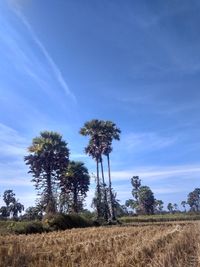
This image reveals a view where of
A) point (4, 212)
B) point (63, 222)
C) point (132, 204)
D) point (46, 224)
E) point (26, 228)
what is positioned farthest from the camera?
point (132, 204)

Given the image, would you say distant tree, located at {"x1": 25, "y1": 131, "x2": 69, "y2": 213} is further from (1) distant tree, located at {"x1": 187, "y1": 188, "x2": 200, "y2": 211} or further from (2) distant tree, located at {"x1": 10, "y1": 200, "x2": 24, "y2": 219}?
(1) distant tree, located at {"x1": 187, "y1": 188, "x2": 200, "y2": 211}

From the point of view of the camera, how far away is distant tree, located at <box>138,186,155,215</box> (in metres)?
115

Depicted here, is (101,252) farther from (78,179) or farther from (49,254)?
(78,179)

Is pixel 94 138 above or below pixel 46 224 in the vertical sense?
above

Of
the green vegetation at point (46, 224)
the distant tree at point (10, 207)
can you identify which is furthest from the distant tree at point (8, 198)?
the green vegetation at point (46, 224)

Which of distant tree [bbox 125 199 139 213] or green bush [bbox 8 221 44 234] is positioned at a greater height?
distant tree [bbox 125 199 139 213]

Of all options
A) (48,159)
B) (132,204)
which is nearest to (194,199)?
(132,204)

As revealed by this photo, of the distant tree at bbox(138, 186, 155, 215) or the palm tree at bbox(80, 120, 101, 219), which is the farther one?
the distant tree at bbox(138, 186, 155, 215)

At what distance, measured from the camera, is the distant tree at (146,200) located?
115 m

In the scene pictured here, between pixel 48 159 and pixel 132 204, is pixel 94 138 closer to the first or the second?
pixel 48 159

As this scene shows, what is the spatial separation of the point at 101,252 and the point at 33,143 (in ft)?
148

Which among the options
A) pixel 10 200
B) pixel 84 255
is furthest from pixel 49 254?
pixel 10 200

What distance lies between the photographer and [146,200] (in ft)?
377

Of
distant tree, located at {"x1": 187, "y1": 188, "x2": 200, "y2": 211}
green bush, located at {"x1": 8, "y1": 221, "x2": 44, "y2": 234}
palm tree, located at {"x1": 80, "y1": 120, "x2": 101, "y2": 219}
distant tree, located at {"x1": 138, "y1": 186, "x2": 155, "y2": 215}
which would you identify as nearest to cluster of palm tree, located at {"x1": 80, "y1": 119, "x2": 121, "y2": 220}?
palm tree, located at {"x1": 80, "y1": 120, "x2": 101, "y2": 219}
